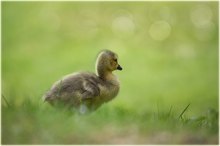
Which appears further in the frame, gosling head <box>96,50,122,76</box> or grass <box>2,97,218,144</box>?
gosling head <box>96,50,122,76</box>

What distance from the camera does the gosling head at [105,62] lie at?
6539 mm

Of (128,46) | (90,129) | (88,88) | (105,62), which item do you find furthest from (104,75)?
(128,46)

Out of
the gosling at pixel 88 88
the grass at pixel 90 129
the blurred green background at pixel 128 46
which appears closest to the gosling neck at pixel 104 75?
the gosling at pixel 88 88

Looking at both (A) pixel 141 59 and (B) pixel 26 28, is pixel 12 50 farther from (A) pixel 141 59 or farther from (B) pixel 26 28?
(A) pixel 141 59

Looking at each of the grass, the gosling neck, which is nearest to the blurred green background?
the gosling neck

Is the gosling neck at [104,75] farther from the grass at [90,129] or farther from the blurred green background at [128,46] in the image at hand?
the blurred green background at [128,46]

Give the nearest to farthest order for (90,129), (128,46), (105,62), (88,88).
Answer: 1. (90,129)
2. (88,88)
3. (105,62)
4. (128,46)

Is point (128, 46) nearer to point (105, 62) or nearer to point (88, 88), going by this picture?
point (105, 62)

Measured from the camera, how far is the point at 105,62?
258 inches

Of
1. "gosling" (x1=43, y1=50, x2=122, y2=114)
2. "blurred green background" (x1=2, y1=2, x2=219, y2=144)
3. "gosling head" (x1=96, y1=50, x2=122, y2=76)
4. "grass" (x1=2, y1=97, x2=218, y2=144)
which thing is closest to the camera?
"grass" (x1=2, y1=97, x2=218, y2=144)

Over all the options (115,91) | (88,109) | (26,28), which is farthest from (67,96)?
(26,28)

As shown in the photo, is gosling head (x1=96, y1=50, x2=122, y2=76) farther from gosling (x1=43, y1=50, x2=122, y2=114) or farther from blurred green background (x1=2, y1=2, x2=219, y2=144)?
blurred green background (x1=2, y1=2, x2=219, y2=144)

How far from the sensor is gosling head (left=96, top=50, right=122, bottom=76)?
654cm

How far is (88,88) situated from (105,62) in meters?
0.47
